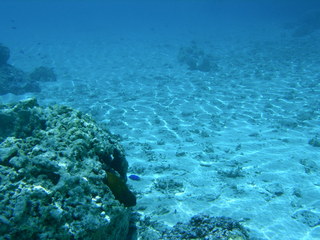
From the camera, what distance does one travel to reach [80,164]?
153 inches

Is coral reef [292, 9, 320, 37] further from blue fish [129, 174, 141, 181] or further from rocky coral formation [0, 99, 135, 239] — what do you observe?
rocky coral formation [0, 99, 135, 239]

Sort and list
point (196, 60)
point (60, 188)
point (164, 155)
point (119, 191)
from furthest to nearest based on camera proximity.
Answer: point (196, 60)
point (164, 155)
point (119, 191)
point (60, 188)

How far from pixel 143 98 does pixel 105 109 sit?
261cm

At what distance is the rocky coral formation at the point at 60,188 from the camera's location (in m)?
2.88

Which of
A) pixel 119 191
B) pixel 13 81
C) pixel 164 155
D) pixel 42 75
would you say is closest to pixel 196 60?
pixel 42 75

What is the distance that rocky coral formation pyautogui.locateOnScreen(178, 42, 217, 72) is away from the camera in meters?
21.6

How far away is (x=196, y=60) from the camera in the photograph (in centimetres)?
2312

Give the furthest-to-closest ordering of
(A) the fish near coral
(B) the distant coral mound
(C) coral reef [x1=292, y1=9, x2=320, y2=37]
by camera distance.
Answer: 1. (C) coral reef [x1=292, y1=9, x2=320, y2=37]
2. (B) the distant coral mound
3. (A) the fish near coral

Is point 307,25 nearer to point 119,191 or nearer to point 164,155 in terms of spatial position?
point 164,155

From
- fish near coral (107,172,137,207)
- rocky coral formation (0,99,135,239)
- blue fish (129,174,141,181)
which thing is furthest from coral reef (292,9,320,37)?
fish near coral (107,172,137,207)

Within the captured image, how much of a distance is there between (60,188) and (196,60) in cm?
2144

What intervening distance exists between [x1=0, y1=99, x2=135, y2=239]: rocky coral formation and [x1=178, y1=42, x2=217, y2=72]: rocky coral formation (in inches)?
718

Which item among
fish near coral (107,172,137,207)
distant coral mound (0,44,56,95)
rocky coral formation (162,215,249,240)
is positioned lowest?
distant coral mound (0,44,56,95)

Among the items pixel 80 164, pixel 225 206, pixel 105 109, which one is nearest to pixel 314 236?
pixel 225 206
